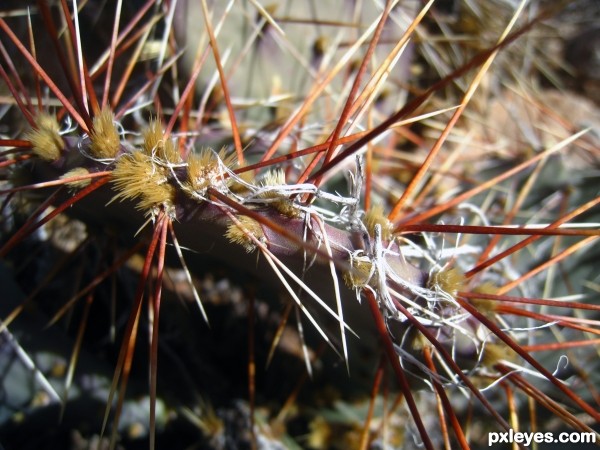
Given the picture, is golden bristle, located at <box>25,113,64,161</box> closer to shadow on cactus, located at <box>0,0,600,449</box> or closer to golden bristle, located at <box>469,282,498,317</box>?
shadow on cactus, located at <box>0,0,600,449</box>

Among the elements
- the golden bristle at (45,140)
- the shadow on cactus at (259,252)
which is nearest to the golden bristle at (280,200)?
the shadow on cactus at (259,252)

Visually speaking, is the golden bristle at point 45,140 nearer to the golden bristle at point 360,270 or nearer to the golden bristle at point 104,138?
the golden bristle at point 104,138

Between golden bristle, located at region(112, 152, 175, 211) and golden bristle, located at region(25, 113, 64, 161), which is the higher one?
golden bristle, located at region(25, 113, 64, 161)

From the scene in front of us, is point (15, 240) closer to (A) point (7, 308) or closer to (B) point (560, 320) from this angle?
(A) point (7, 308)

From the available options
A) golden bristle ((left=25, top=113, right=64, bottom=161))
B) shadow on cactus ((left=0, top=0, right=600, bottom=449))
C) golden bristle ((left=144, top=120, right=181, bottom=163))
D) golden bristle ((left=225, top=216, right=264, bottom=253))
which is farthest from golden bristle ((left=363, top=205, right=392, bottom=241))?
golden bristle ((left=25, top=113, right=64, bottom=161))

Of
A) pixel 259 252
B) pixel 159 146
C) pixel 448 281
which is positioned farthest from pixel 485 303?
pixel 159 146
